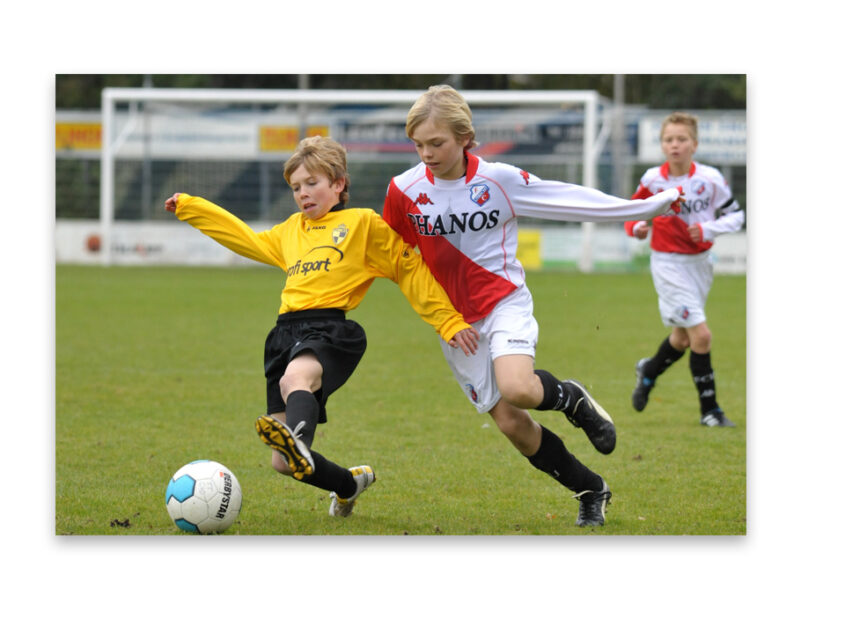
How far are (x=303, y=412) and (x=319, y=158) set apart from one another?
3.39 feet

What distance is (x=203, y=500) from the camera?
4199mm

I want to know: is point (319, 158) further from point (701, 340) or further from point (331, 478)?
point (701, 340)

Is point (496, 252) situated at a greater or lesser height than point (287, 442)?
greater

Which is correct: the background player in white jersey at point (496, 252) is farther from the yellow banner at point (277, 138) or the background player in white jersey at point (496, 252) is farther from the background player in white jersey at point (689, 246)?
the yellow banner at point (277, 138)

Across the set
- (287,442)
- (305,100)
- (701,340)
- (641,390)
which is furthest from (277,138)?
(287,442)

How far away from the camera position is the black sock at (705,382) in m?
6.82

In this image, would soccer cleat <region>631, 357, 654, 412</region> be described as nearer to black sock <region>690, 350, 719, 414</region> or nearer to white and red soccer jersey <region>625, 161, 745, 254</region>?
black sock <region>690, 350, 719, 414</region>

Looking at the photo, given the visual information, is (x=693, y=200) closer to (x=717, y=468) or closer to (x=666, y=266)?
(x=666, y=266)

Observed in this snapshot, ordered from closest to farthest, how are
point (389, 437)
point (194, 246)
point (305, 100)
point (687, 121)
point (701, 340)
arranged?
point (389, 437) → point (687, 121) → point (701, 340) → point (305, 100) → point (194, 246)

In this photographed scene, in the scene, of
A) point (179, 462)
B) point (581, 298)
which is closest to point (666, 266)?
point (179, 462)

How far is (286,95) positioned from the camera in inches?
749

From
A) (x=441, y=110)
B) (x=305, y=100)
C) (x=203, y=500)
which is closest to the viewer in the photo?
(x=441, y=110)

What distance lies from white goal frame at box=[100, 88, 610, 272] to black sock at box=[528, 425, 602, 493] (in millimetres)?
14587

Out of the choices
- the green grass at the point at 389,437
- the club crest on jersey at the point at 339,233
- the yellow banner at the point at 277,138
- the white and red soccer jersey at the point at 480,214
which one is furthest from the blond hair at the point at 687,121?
the yellow banner at the point at 277,138
